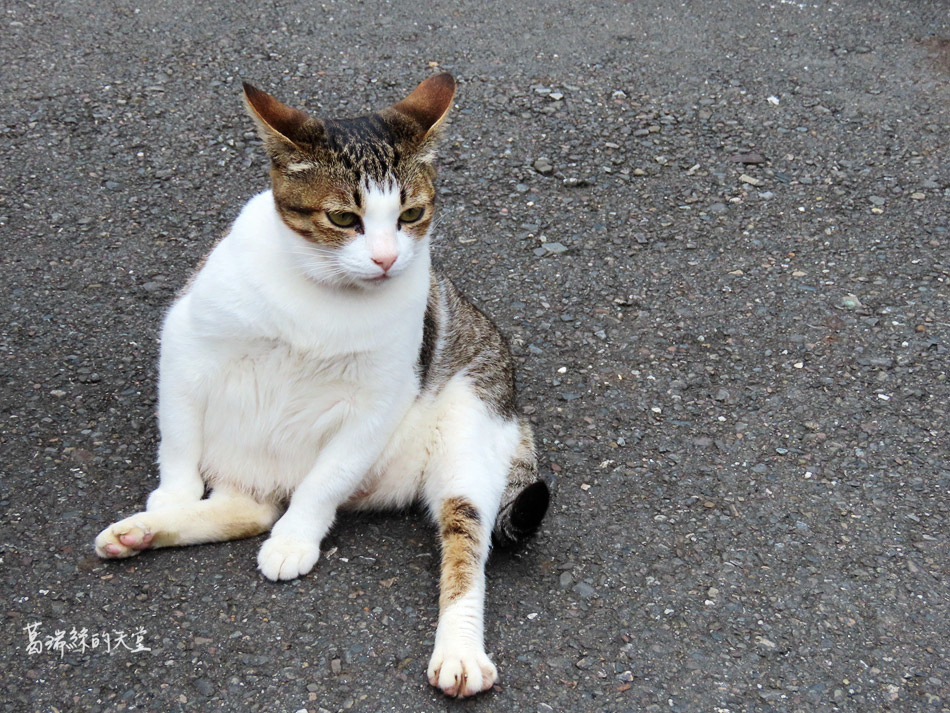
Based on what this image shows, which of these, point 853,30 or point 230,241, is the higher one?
point 230,241

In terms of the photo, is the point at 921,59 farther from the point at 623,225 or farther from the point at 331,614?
the point at 331,614

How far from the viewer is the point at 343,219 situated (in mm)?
3242

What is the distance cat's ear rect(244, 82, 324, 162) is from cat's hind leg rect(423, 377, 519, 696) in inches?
44.1

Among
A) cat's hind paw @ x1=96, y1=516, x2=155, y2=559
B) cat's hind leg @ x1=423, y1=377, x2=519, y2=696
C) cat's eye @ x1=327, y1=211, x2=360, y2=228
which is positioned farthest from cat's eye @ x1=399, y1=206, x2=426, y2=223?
cat's hind paw @ x1=96, y1=516, x2=155, y2=559

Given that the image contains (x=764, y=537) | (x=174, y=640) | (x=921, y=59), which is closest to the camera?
(x=174, y=640)

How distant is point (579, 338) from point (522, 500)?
1.60 m

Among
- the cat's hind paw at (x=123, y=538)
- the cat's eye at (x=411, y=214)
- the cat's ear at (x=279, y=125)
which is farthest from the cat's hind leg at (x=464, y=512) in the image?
→ the cat's ear at (x=279, y=125)

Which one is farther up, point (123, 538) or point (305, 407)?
point (305, 407)

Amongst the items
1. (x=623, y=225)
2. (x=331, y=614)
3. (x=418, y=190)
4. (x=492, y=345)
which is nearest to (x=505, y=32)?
(x=623, y=225)

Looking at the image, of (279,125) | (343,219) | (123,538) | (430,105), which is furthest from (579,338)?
(123,538)

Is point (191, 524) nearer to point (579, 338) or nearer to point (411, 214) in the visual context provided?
point (411, 214)

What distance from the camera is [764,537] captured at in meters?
3.88

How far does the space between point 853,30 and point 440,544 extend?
5742 millimetres

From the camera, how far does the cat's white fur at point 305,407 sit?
338 centimetres
